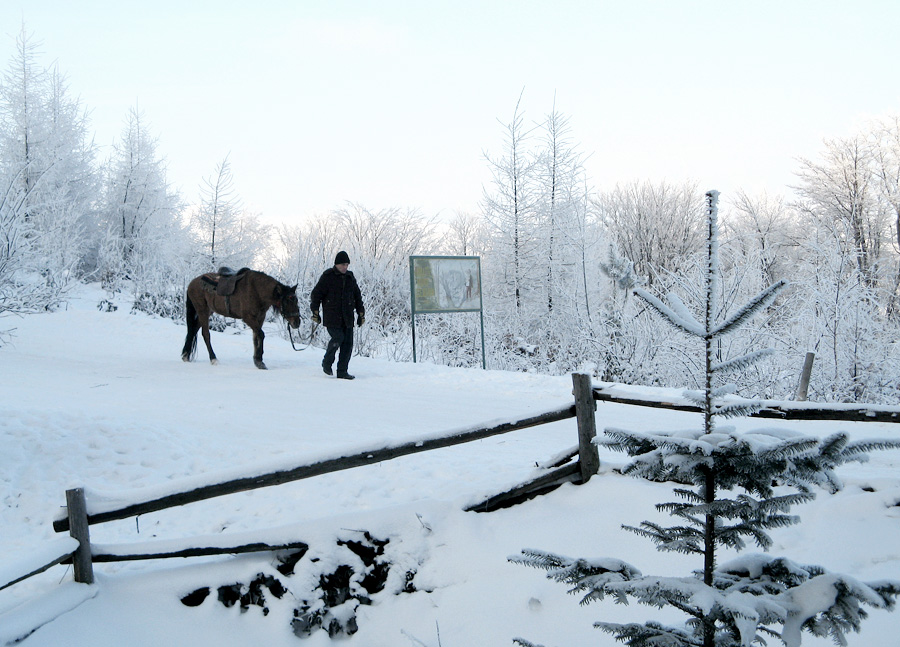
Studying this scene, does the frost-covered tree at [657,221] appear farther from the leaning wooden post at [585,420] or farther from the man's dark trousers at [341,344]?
the leaning wooden post at [585,420]

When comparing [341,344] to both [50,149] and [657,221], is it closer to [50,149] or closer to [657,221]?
A: [50,149]

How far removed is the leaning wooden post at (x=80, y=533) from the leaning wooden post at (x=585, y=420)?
309 cm

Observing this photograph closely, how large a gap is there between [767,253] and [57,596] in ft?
44.7

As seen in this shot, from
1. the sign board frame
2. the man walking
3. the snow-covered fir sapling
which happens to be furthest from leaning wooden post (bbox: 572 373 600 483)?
the sign board frame

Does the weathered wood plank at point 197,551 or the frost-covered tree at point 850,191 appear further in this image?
the frost-covered tree at point 850,191

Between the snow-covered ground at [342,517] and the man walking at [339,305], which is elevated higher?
the man walking at [339,305]

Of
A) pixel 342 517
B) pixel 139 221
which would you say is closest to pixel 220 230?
pixel 139 221

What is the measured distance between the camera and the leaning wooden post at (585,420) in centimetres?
438

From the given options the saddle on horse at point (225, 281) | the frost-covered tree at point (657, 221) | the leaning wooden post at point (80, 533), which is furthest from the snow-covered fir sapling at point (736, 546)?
the frost-covered tree at point (657, 221)

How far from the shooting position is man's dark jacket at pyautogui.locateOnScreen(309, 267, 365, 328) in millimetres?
9922

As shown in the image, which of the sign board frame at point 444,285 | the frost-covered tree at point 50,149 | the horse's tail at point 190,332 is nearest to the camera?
the horse's tail at point 190,332

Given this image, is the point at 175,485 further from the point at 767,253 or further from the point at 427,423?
the point at 767,253

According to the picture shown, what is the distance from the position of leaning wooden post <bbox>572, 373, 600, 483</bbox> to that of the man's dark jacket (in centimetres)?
613

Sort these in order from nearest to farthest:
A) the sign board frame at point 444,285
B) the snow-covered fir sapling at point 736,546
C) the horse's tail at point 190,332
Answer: the snow-covered fir sapling at point 736,546, the horse's tail at point 190,332, the sign board frame at point 444,285
